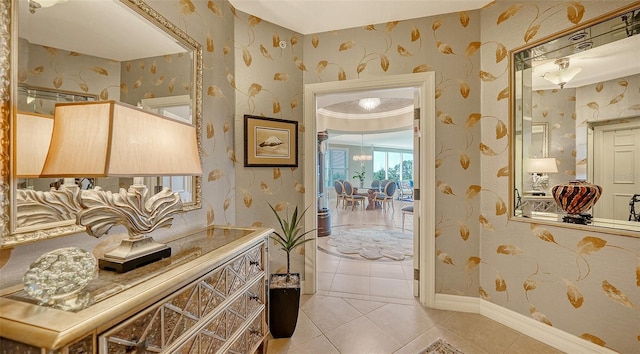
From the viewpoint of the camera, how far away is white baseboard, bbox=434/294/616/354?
166 cm

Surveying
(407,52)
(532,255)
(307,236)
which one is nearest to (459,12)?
(407,52)

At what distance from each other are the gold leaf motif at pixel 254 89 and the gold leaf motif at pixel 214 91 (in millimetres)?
315

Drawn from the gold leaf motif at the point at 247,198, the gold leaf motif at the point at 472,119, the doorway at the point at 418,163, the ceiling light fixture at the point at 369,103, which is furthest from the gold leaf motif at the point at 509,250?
the ceiling light fixture at the point at 369,103

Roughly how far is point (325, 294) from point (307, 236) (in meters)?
0.63

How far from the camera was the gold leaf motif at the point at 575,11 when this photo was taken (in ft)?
5.51

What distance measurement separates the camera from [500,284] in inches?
81.0

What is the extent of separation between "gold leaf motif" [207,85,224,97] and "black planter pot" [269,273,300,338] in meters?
1.52

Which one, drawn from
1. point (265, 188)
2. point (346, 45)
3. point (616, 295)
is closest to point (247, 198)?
point (265, 188)

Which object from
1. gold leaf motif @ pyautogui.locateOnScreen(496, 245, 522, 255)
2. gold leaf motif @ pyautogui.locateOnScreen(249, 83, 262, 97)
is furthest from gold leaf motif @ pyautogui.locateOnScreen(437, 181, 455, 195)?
gold leaf motif @ pyautogui.locateOnScreen(249, 83, 262, 97)

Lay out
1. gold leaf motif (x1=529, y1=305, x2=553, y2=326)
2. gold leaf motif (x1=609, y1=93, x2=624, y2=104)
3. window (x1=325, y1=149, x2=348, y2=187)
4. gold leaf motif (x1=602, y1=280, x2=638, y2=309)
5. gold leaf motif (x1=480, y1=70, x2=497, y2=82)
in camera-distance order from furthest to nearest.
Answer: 1. window (x1=325, y1=149, x2=348, y2=187)
2. gold leaf motif (x1=480, y1=70, x2=497, y2=82)
3. gold leaf motif (x1=529, y1=305, x2=553, y2=326)
4. gold leaf motif (x1=609, y1=93, x2=624, y2=104)
5. gold leaf motif (x1=602, y1=280, x2=638, y2=309)

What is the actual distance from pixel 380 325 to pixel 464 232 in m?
1.08

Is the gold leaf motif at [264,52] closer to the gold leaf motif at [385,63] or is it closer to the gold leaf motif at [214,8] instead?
the gold leaf motif at [214,8]

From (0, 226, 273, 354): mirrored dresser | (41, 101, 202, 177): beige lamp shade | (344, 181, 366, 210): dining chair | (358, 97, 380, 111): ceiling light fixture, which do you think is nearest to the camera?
(0, 226, 273, 354): mirrored dresser

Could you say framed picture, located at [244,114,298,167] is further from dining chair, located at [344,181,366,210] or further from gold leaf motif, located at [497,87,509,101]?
dining chair, located at [344,181,366,210]
